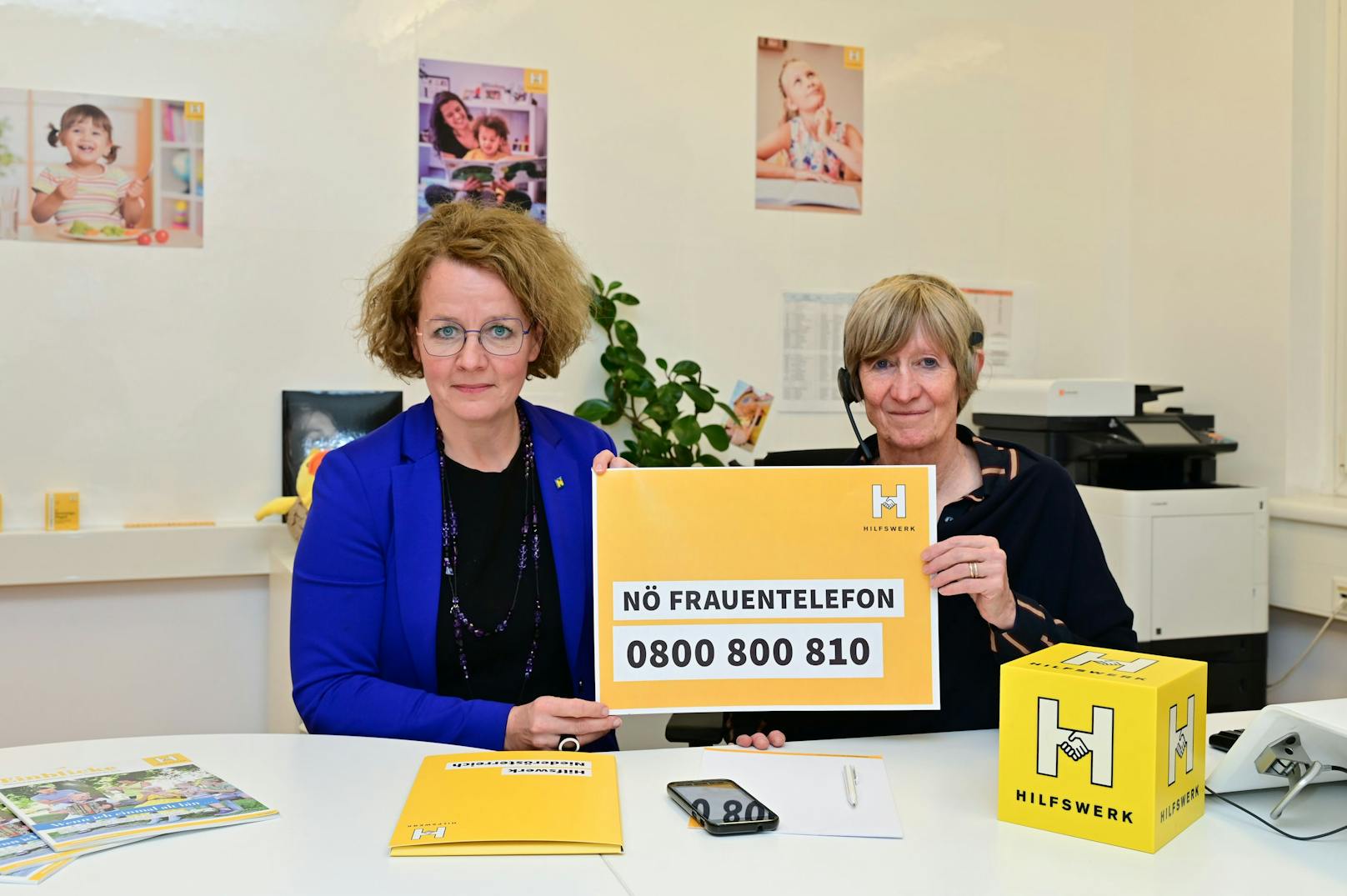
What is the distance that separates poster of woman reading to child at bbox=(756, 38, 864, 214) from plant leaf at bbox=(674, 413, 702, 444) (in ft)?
2.70

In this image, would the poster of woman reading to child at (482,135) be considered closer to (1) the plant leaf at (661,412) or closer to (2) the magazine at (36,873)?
(1) the plant leaf at (661,412)

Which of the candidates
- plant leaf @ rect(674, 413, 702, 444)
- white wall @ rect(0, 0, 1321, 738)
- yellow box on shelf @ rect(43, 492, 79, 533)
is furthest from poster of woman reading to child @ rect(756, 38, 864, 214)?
yellow box on shelf @ rect(43, 492, 79, 533)

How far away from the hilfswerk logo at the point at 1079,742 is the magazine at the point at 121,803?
2.94ft

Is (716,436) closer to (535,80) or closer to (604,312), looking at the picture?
(604,312)

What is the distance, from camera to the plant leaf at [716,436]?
3.39 metres

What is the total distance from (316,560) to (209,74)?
1.96 metres

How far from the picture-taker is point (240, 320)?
3191 mm

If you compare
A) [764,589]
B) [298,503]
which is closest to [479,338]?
[764,589]

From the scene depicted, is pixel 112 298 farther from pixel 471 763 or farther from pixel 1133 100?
pixel 1133 100

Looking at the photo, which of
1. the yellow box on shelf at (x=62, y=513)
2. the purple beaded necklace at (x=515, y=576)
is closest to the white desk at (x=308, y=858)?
the purple beaded necklace at (x=515, y=576)

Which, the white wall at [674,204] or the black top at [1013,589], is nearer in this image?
the black top at [1013,589]

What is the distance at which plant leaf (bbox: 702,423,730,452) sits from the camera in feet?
11.1

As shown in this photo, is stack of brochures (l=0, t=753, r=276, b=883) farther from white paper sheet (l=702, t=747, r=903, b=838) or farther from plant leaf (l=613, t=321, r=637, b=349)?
plant leaf (l=613, t=321, r=637, b=349)

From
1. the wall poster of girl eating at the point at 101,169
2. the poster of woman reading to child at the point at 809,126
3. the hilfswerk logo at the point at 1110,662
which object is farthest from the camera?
the poster of woman reading to child at the point at 809,126
